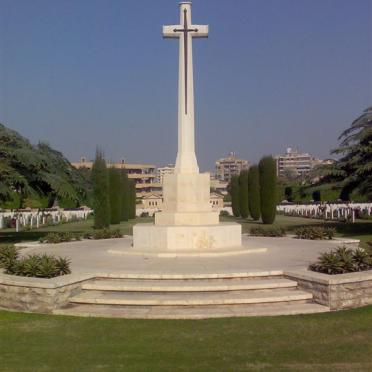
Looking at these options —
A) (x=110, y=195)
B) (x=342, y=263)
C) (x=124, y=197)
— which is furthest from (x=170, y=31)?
(x=124, y=197)

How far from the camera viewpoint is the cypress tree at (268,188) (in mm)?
29406

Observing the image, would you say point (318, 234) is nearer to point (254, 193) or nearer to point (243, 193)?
point (254, 193)

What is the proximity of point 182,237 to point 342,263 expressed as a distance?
13.9ft

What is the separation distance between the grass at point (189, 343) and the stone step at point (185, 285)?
3.21 feet

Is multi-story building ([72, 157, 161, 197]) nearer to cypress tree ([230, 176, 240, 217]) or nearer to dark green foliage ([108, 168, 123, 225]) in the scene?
cypress tree ([230, 176, 240, 217])

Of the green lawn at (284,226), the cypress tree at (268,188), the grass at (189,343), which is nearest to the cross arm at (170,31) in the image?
the grass at (189,343)

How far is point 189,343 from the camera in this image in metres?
5.76

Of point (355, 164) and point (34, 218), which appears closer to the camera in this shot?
point (355, 164)

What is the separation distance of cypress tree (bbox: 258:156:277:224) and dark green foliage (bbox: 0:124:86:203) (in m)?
14.4

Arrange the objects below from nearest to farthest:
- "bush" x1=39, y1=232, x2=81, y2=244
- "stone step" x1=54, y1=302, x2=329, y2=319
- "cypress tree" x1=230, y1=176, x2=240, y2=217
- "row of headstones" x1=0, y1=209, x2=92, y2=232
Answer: "stone step" x1=54, y1=302, x2=329, y2=319 → "bush" x1=39, y1=232, x2=81, y2=244 → "row of headstones" x1=0, y1=209, x2=92, y2=232 → "cypress tree" x1=230, y1=176, x2=240, y2=217

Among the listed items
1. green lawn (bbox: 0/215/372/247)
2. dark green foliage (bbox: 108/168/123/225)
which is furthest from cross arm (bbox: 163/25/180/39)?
dark green foliage (bbox: 108/168/123/225)

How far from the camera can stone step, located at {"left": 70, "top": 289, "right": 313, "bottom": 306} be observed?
7.30 metres

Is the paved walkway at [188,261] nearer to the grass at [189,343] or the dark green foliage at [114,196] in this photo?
the grass at [189,343]

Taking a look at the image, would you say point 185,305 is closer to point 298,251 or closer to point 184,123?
point 298,251
